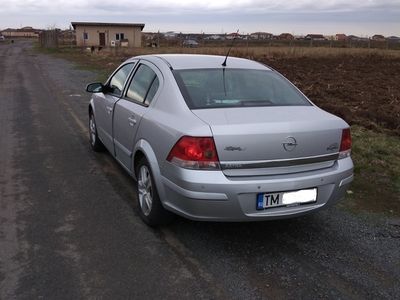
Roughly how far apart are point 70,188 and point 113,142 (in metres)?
0.71

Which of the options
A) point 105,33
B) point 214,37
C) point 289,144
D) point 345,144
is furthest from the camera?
point 105,33

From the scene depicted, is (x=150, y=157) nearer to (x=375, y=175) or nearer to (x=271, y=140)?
(x=271, y=140)

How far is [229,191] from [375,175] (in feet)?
10.6

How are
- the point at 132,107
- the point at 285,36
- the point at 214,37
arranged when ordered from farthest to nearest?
the point at 285,36, the point at 214,37, the point at 132,107

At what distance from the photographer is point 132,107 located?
4922 mm

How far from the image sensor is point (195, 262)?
3.74 meters

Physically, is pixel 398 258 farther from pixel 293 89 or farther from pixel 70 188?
pixel 70 188

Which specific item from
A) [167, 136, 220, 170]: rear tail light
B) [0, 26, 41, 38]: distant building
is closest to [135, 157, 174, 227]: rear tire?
[167, 136, 220, 170]: rear tail light

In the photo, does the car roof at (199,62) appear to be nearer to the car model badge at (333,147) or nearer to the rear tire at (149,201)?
the rear tire at (149,201)

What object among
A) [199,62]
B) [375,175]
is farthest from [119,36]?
[199,62]

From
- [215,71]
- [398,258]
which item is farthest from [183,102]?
[398,258]

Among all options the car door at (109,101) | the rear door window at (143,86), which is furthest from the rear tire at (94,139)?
the rear door window at (143,86)

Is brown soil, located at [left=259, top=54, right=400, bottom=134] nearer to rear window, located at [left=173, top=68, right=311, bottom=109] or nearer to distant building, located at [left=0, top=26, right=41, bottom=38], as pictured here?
rear window, located at [left=173, top=68, right=311, bottom=109]

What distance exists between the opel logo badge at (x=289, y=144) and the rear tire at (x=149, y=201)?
118 cm
